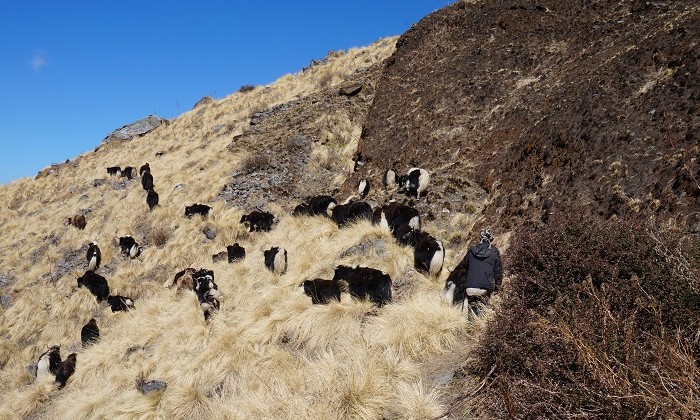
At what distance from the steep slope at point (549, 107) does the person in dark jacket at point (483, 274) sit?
209cm

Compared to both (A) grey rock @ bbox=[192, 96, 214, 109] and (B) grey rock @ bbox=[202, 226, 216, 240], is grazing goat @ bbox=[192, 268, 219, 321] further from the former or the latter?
(A) grey rock @ bbox=[192, 96, 214, 109]

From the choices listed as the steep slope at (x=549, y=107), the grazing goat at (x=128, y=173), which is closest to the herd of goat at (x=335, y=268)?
the steep slope at (x=549, y=107)

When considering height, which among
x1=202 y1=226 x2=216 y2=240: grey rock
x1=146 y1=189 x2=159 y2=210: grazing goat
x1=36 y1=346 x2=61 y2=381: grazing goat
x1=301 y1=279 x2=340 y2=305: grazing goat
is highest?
x1=146 y1=189 x2=159 y2=210: grazing goat

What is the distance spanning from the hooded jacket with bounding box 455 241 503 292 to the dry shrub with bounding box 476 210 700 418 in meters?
0.28

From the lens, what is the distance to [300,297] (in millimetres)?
8711

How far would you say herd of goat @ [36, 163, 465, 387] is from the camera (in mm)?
8219

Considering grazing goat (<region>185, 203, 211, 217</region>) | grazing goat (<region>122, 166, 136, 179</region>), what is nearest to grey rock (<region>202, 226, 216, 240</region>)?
grazing goat (<region>185, 203, 211, 217</region>)

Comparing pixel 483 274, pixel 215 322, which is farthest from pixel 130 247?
pixel 483 274

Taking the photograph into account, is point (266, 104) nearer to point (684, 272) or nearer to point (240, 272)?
point (240, 272)

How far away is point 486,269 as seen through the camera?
6324 mm

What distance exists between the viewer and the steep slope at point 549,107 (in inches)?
283

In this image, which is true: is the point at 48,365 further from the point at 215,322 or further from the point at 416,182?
the point at 416,182

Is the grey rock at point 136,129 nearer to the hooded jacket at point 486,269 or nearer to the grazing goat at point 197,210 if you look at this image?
the grazing goat at point 197,210

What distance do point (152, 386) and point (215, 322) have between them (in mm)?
1928
